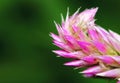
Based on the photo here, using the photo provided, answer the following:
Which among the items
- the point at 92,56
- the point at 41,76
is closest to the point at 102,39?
the point at 92,56

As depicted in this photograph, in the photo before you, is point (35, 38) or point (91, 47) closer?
point (91, 47)

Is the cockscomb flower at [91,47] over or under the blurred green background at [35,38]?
under

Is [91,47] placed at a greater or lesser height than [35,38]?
lesser

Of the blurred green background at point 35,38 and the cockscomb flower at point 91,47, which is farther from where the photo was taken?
the blurred green background at point 35,38

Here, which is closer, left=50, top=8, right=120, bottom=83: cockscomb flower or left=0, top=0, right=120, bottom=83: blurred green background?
left=50, top=8, right=120, bottom=83: cockscomb flower

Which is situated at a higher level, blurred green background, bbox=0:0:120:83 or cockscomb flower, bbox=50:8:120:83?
blurred green background, bbox=0:0:120:83
